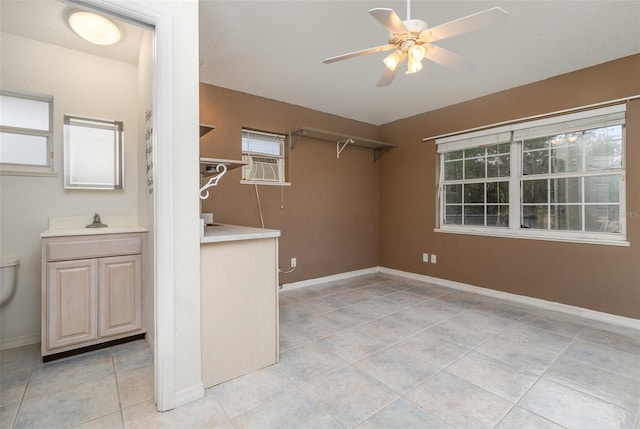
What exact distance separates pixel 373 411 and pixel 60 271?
2.25m

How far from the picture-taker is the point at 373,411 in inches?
62.2

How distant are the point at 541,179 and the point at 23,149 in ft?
16.0

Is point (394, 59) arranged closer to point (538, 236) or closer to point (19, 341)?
point (538, 236)

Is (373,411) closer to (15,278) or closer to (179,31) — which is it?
(179,31)

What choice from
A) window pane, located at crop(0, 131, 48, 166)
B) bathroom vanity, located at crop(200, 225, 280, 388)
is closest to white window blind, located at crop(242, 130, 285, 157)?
window pane, located at crop(0, 131, 48, 166)

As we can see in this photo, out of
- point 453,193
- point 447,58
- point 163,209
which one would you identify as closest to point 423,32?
point 447,58

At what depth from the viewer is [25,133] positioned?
235 centimetres

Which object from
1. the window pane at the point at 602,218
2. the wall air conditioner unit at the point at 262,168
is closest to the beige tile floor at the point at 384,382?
the window pane at the point at 602,218

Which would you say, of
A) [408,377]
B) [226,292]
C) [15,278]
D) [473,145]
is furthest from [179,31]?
[473,145]

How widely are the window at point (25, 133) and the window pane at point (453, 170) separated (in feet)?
14.1

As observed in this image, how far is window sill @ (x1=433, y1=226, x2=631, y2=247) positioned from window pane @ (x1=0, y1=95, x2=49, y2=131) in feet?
14.3

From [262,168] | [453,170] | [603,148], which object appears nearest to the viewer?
[603,148]

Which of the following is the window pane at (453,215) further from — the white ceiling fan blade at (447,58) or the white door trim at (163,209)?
the white door trim at (163,209)

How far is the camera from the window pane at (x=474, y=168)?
382cm
